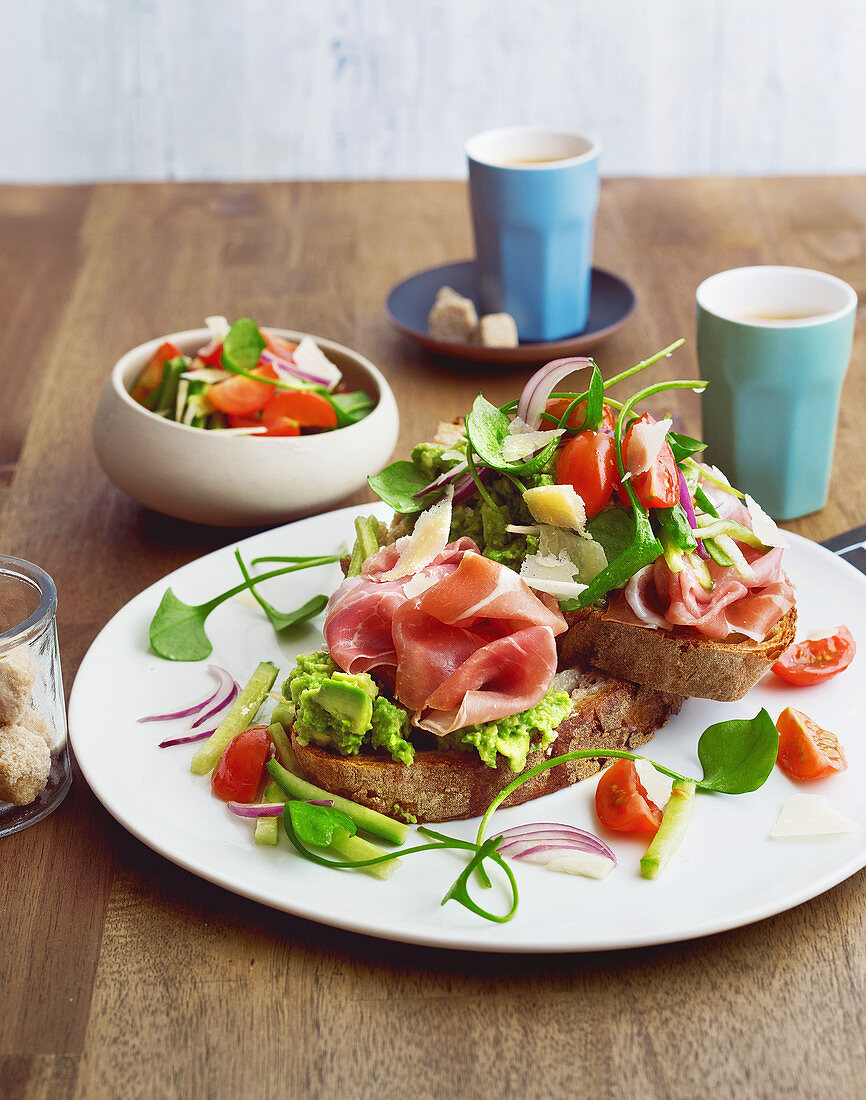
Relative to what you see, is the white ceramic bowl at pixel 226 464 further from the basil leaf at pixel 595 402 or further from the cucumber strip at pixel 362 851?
the cucumber strip at pixel 362 851

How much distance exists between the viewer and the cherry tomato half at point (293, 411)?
2.43m

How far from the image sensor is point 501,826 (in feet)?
5.48

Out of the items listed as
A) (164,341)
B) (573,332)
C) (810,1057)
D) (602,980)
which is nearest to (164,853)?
(602,980)

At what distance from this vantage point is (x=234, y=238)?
159 inches

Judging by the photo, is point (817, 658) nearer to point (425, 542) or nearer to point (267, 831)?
point (425, 542)

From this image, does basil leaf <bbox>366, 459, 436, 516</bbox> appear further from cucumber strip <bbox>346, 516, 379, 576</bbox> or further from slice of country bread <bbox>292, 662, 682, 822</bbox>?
slice of country bread <bbox>292, 662, 682, 822</bbox>

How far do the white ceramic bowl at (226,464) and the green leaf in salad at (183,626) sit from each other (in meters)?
0.28

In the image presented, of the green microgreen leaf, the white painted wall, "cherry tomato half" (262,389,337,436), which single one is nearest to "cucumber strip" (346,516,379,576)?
the green microgreen leaf

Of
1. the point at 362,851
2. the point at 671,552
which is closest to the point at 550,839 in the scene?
the point at 362,851

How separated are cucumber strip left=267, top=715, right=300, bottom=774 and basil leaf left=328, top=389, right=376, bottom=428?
35.8 inches

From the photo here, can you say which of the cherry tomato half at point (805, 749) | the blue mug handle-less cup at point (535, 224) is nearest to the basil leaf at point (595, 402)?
the cherry tomato half at point (805, 749)

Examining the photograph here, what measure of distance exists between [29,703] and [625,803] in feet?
2.92

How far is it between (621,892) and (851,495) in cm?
147

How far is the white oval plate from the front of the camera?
4.74 ft
